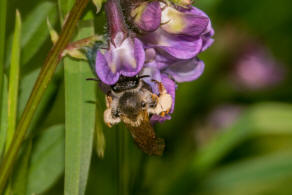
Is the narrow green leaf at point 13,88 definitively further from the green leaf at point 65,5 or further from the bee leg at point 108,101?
the bee leg at point 108,101

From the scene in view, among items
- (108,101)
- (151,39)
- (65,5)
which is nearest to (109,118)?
(108,101)

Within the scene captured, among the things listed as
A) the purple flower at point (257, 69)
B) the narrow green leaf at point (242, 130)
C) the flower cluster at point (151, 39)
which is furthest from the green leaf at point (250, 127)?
the flower cluster at point (151, 39)

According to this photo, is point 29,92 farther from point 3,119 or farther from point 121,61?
point 121,61

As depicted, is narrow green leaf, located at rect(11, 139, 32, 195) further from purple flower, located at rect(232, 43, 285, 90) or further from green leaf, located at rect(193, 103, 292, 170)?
purple flower, located at rect(232, 43, 285, 90)

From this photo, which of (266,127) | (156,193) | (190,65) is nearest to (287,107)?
(266,127)

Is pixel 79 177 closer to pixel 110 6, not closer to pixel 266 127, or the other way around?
pixel 110 6

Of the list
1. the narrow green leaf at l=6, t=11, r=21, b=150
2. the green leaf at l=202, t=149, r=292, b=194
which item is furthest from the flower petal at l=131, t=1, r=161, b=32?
the green leaf at l=202, t=149, r=292, b=194
